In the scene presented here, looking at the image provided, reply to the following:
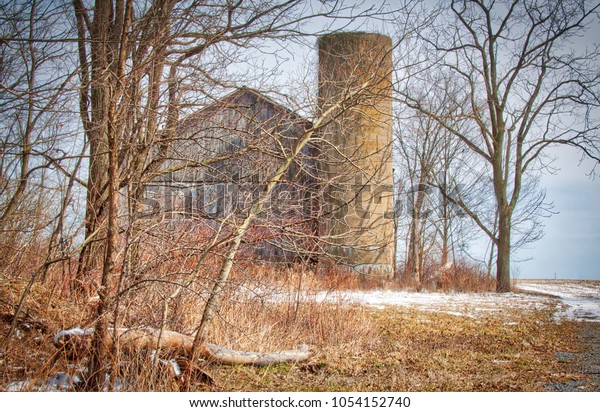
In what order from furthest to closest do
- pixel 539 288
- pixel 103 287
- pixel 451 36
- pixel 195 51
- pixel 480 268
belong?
pixel 480 268 < pixel 539 288 < pixel 451 36 < pixel 195 51 < pixel 103 287

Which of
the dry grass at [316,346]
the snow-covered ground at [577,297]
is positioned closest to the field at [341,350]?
the dry grass at [316,346]

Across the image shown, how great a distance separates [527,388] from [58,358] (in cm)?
345

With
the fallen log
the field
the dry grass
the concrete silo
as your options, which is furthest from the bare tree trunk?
Result: the fallen log

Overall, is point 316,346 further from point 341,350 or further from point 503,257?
point 503,257

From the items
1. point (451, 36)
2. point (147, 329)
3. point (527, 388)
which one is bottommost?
point (527, 388)

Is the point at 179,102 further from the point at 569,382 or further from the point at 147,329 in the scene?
the point at 569,382

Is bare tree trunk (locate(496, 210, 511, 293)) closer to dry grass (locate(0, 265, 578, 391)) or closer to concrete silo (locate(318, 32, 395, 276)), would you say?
Answer: concrete silo (locate(318, 32, 395, 276))

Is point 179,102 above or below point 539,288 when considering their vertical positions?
above

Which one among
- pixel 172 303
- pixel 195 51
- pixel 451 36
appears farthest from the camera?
pixel 451 36

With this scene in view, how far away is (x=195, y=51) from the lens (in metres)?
5.19

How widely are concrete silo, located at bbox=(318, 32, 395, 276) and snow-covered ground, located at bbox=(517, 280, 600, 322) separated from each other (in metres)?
3.36

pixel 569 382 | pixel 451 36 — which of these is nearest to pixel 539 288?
pixel 451 36

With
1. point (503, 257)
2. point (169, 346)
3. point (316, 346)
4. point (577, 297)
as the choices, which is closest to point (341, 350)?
point (316, 346)

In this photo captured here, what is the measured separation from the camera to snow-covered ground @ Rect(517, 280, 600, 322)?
26.9ft
